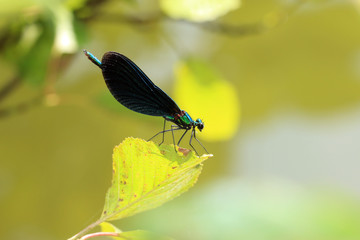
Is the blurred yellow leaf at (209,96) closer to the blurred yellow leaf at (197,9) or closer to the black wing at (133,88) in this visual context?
the blurred yellow leaf at (197,9)

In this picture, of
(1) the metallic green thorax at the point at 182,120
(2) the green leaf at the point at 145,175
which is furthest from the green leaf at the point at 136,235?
(1) the metallic green thorax at the point at 182,120

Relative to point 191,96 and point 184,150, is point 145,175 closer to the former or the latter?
point 184,150

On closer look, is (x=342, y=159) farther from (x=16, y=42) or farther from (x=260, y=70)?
(x=16, y=42)

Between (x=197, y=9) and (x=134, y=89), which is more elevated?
(x=197, y=9)

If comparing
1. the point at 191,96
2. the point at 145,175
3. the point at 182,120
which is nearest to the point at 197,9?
the point at 191,96

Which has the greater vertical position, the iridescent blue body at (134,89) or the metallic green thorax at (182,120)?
the iridescent blue body at (134,89)

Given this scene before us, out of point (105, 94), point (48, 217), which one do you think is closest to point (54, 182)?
point (48, 217)
